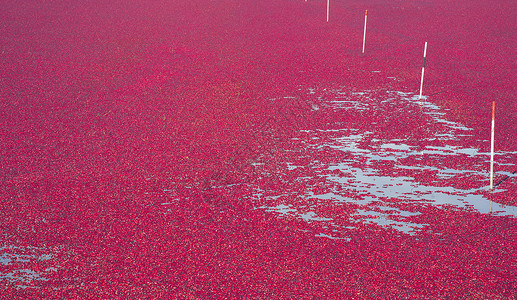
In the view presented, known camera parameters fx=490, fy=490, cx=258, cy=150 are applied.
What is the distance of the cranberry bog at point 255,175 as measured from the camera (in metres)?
4.81

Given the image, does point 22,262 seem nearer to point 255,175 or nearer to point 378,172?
point 255,175

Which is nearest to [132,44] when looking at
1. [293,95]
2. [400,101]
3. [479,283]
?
[293,95]

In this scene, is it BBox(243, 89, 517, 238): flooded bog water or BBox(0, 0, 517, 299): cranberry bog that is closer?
BBox(0, 0, 517, 299): cranberry bog

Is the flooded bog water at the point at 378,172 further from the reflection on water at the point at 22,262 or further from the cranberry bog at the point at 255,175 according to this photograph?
the reflection on water at the point at 22,262

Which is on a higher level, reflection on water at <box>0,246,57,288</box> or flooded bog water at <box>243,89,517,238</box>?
flooded bog water at <box>243,89,517,238</box>

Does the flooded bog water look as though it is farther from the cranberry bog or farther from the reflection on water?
the reflection on water

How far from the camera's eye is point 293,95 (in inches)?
440

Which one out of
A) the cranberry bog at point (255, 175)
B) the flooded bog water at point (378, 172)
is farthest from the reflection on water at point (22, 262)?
the flooded bog water at point (378, 172)

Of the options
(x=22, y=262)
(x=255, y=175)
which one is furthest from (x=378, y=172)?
(x=22, y=262)

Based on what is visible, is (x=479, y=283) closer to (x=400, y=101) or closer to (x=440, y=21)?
(x=400, y=101)

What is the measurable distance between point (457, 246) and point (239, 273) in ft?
7.78

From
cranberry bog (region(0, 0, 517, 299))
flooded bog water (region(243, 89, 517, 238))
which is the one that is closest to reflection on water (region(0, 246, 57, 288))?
cranberry bog (region(0, 0, 517, 299))

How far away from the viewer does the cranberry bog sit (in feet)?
15.8

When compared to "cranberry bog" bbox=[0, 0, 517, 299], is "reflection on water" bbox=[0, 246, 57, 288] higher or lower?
lower
